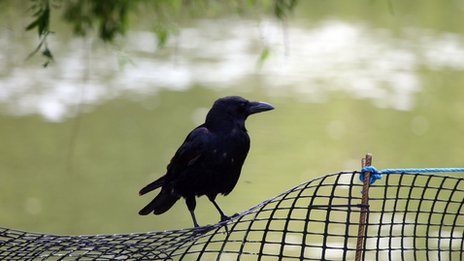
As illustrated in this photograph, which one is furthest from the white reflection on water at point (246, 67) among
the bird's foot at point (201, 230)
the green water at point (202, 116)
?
the bird's foot at point (201, 230)

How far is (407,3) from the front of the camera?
18.5 metres

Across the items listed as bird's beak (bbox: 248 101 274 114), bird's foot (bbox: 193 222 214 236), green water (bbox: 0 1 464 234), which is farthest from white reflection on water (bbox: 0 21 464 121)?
bird's foot (bbox: 193 222 214 236)

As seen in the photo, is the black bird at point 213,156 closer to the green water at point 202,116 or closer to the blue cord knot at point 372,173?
the blue cord knot at point 372,173

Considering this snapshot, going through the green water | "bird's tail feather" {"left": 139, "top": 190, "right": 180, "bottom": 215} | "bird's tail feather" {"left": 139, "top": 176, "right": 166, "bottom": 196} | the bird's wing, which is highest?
the green water

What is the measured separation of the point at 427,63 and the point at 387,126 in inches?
130

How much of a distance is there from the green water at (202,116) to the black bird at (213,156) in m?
1.05

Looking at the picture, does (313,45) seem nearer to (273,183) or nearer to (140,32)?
(140,32)

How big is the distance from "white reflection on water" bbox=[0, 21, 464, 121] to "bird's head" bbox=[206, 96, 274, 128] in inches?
269

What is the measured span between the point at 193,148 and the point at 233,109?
236 millimetres

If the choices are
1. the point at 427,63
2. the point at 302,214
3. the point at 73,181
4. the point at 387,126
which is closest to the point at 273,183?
the point at 302,214

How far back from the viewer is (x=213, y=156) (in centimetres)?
382

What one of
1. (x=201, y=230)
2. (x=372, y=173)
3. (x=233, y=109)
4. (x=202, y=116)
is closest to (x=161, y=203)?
(x=233, y=109)

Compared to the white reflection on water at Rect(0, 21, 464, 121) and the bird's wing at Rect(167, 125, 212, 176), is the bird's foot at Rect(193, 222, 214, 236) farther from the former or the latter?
the white reflection on water at Rect(0, 21, 464, 121)

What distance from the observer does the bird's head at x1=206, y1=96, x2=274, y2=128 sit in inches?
152
